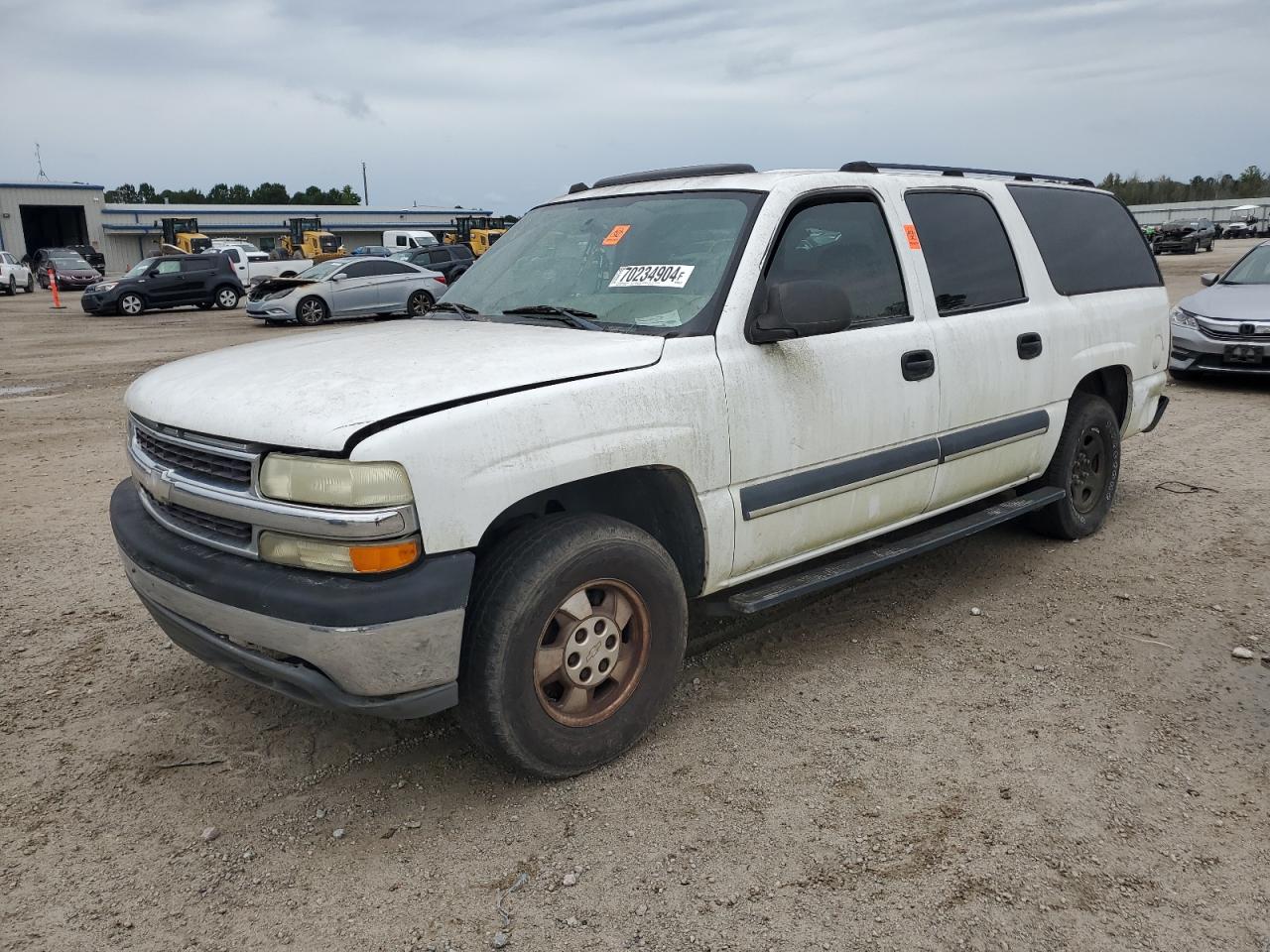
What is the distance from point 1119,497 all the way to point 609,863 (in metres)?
4.81

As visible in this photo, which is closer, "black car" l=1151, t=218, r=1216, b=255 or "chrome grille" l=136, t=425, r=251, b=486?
"chrome grille" l=136, t=425, r=251, b=486

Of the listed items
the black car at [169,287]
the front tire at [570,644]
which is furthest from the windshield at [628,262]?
the black car at [169,287]

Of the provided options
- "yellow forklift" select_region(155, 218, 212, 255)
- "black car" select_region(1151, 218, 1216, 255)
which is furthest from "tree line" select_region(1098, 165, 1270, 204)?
"yellow forklift" select_region(155, 218, 212, 255)

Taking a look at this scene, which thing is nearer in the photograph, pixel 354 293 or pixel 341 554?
pixel 341 554

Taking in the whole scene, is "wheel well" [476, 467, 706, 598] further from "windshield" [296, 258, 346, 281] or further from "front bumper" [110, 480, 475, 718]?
"windshield" [296, 258, 346, 281]

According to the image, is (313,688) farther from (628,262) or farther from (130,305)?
(130,305)

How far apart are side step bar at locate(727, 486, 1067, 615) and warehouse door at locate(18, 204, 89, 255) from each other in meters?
69.2

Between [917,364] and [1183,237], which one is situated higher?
[1183,237]

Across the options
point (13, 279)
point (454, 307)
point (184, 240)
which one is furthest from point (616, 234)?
point (184, 240)

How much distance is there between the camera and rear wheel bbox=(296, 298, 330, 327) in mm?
19328

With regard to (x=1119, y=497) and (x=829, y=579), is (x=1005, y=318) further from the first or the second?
(x=1119, y=497)

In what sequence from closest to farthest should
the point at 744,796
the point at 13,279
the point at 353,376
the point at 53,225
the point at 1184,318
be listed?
the point at 353,376 < the point at 744,796 < the point at 1184,318 < the point at 13,279 < the point at 53,225

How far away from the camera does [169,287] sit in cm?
2456

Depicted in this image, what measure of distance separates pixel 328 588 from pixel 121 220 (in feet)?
225
